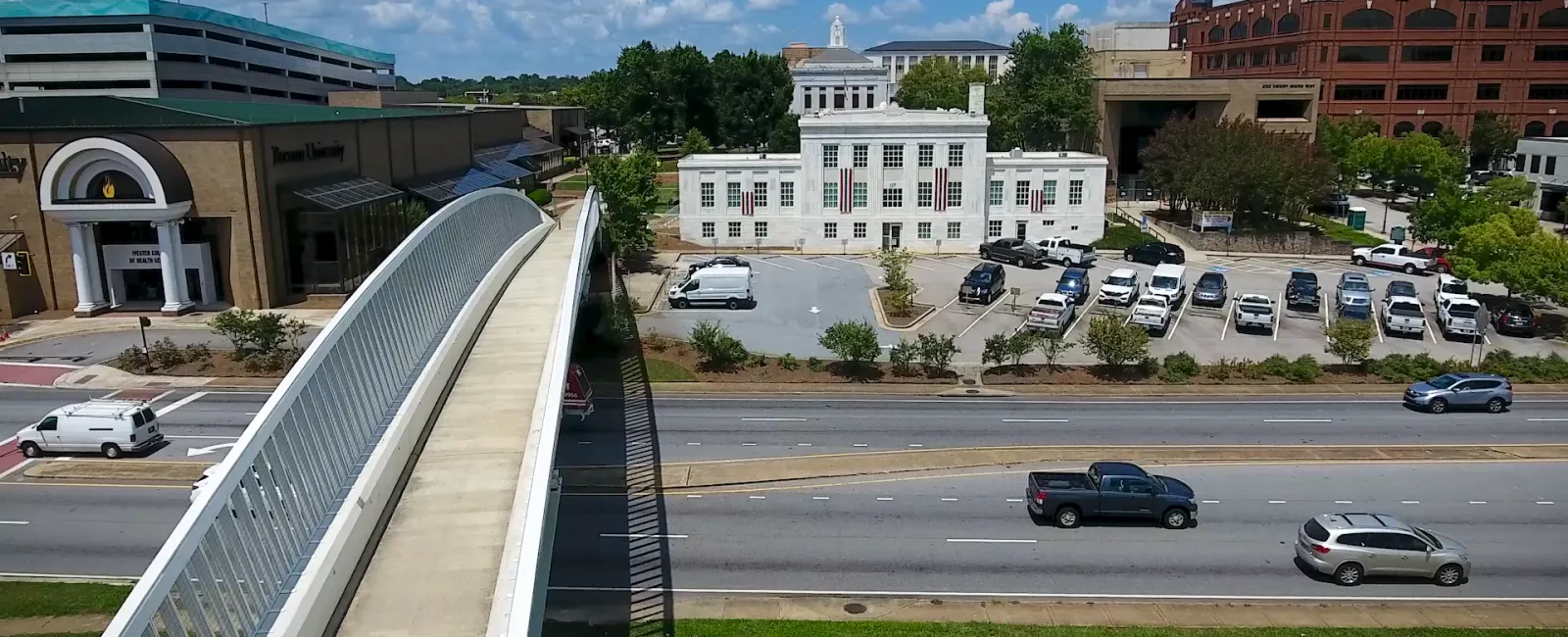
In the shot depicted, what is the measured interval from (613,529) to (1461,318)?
36975 mm

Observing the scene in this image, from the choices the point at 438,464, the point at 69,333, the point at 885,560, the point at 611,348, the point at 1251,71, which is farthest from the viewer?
the point at 1251,71

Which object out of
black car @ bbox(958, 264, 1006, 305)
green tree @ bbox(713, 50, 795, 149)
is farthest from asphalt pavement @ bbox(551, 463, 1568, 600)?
green tree @ bbox(713, 50, 795, 149)

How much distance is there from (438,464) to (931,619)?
9293 mm

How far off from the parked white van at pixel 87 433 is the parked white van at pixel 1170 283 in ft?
127

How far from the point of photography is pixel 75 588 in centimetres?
1989

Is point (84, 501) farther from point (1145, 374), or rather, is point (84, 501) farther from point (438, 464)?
point (1145, 374)

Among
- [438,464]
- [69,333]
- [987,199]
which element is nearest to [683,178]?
[987,199]

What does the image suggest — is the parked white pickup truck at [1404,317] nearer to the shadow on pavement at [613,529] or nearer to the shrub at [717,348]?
the shrub at [717,348]

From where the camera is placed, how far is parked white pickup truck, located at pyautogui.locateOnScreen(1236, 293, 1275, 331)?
42.9 metres

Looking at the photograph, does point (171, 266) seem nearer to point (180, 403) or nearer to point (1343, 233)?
point (180, 403)

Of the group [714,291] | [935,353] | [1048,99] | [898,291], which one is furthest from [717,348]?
[1048,99]

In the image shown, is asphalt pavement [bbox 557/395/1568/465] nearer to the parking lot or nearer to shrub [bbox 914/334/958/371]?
shrub [bbox 914/334/958/371]

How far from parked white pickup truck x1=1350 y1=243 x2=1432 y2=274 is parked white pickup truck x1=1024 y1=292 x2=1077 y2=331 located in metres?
23.7

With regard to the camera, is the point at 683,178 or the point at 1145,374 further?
the point at 683,178
